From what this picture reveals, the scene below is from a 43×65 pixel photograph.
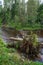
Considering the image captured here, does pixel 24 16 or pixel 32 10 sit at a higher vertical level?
pixel 32 10

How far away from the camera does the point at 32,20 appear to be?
24125mm

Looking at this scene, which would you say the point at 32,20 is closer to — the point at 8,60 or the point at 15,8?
the point at 15,8

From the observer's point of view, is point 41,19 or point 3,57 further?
point 41,19

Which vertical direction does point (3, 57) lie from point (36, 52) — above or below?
above

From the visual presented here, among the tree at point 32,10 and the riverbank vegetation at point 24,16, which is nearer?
the riverbank vegetation at point 24,16

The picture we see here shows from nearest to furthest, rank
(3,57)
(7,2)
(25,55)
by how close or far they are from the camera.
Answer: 1. (3,57)
2. (25,55)
3. (7,2)

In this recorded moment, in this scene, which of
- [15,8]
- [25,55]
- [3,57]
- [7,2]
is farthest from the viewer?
[7,2]

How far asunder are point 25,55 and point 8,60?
15.3 ft

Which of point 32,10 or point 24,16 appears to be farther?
point 32,10

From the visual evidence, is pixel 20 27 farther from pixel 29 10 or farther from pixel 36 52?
pixel 36 52

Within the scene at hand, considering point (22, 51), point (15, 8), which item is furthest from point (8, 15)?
point (22, 51)

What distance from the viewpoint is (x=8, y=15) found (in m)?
24.8

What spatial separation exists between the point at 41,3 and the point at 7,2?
13.6 ft

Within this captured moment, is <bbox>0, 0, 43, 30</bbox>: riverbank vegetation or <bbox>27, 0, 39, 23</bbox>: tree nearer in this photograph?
<bbox>0, 0, 43, 30</bbox>: riverbank vegetation
